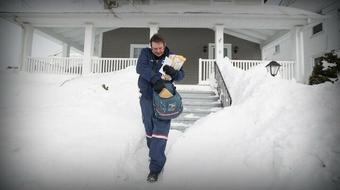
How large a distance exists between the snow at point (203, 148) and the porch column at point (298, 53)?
7.00 metres

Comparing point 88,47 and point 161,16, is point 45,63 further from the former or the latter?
point 161,16

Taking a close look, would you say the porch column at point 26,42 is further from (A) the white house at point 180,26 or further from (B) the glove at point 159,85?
(B) the glove at point 159,85

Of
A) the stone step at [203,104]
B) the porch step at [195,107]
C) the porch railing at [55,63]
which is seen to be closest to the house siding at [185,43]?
the porch railing at [55,63]

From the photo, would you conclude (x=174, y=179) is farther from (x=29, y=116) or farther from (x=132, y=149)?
(x=29, y=116)

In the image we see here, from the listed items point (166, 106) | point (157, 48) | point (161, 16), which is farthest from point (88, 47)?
point (166, 106)

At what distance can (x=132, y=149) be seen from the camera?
343cm

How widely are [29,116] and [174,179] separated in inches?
116

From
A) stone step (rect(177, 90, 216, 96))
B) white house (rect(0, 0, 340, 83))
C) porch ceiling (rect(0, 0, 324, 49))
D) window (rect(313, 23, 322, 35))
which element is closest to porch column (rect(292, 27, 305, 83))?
white house (rect(0, 0, 340, 83))

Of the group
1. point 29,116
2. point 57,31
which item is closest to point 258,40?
point 57,31

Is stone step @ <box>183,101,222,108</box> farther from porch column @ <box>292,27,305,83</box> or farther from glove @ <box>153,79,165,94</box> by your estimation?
porch column @ <box>292,27,305,83</box>

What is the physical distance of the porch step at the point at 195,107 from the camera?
18.4 ft

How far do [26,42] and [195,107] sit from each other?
30.0 feet

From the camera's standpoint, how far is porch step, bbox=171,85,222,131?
5.61 m

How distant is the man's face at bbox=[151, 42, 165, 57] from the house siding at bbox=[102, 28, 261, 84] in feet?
32.5
